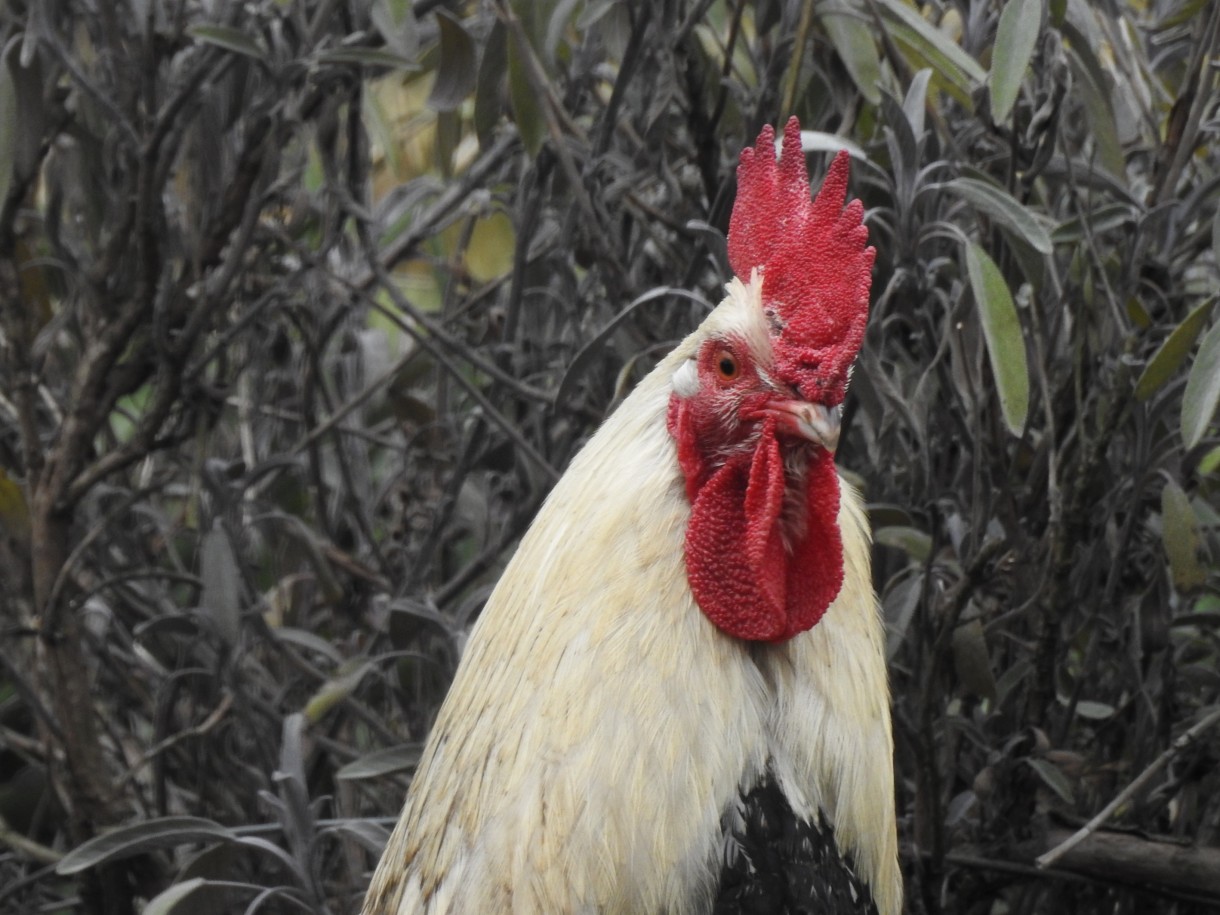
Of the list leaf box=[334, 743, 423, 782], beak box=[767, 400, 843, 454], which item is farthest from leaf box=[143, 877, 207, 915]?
beak box=[767, 400, 843, 454]

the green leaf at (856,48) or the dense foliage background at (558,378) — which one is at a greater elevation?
the green leaf at (856,48)

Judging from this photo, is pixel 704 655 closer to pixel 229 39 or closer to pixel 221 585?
pixel 221 585

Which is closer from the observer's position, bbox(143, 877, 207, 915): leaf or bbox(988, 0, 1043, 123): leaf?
bbox(988, 0, 1043, 123): leaf

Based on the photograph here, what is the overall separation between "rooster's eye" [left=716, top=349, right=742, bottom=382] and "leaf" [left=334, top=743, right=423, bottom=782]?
1.24 meters

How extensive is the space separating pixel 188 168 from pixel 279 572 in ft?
3.80

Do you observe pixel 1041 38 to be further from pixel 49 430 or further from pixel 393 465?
pixel 49 430

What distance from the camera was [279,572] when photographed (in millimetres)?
3836

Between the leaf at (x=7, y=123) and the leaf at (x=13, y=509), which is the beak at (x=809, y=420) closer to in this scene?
the leaf at (x=7, y=123)

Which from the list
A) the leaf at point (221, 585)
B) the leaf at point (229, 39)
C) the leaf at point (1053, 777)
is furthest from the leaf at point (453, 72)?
the leaf at point (1053, 777)

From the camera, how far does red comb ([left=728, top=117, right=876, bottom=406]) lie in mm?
1838

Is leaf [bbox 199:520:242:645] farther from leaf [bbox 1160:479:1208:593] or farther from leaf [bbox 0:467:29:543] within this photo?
leaf [bbox 1160:479:1208:593]

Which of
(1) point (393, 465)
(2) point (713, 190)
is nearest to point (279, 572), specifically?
(1) point (393, 465)

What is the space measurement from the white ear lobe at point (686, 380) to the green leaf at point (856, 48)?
86cm

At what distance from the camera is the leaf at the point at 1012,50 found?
2121mm
